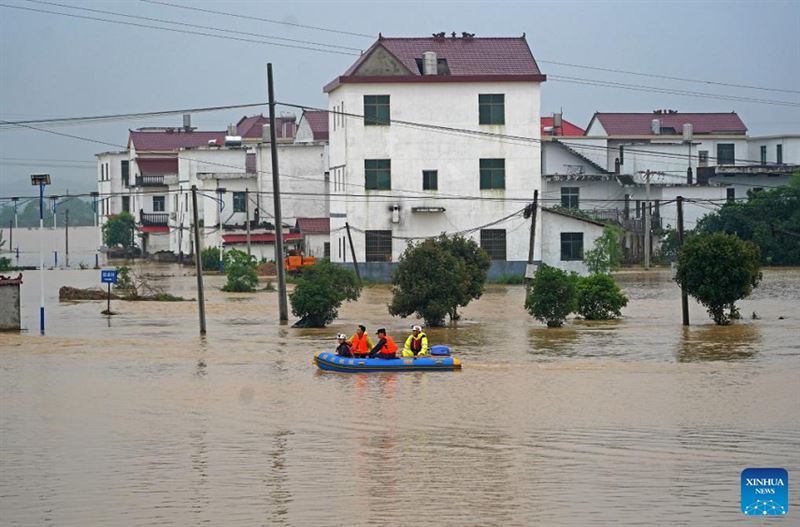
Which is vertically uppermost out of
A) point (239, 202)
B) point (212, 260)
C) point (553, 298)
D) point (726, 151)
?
point (726, 151)

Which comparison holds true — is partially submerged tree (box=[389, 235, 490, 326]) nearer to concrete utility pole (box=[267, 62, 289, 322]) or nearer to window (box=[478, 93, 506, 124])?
concrete utility pole (box=[267, 62, 289, 322])

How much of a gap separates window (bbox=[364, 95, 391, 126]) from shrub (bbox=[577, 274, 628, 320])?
21.5 m

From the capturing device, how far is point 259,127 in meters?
110

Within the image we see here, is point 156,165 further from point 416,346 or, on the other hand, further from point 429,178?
point 416,346

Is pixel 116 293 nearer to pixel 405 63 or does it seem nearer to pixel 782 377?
pixel 405 63

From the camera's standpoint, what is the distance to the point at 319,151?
3219 inches

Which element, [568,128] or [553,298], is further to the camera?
[568,128]

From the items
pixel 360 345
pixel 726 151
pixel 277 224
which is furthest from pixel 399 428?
pixel 726 151

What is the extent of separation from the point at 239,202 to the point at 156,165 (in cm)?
2122

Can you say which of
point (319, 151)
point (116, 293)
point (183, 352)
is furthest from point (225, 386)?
point (319, 151)

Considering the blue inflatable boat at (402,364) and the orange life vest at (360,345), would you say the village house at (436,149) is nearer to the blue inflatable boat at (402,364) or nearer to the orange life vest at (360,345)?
the orange life vest at (360,345)

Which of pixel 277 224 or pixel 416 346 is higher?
pixel 277 224

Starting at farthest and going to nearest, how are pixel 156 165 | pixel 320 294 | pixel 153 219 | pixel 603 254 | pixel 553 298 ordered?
pixel 156 165 < pixel 153 219 < pixel 603 254 < pixel 320 294 < pixel 553 298

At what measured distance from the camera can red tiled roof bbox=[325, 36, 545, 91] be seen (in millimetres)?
63812
